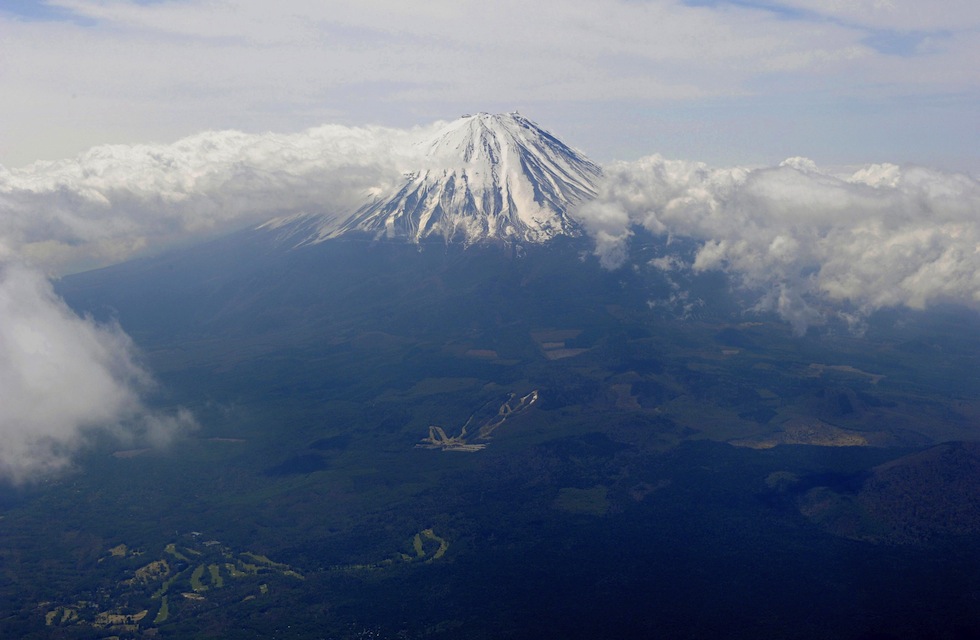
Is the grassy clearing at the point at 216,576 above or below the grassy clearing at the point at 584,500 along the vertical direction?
below

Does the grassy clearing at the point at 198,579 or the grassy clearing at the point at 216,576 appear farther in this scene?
the grassy clearing at the point at 216,576

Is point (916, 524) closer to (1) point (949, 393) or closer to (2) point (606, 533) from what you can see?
(2) point (606, 533)

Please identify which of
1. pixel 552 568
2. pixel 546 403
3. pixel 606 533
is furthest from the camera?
pixel 546 403

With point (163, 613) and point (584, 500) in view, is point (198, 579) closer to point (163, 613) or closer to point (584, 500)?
point (163, 613)

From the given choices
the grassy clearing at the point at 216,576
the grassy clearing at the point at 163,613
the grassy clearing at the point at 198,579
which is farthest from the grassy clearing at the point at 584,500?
the grassy clearing at the point at 163,613

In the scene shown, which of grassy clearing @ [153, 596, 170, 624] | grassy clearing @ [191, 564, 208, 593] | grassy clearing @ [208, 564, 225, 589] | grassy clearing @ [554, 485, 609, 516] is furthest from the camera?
grassy clearing @ [554, 485, 609, 516]

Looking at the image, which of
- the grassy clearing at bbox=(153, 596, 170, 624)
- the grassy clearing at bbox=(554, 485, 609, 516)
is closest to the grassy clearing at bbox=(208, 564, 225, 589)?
the grassy clearing at bbox=(153, 596, 170, 624)

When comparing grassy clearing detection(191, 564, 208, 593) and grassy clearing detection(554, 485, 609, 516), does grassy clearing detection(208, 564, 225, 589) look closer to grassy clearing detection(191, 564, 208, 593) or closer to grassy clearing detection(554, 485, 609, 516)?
grassy clearing detection(191, 564, 208, 593)

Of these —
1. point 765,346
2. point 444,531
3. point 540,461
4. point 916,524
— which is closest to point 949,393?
point 765,346

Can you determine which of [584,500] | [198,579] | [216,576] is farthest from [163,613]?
[584,500]

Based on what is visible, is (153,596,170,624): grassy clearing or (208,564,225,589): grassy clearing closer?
(153,596,170,624): grassy clearing

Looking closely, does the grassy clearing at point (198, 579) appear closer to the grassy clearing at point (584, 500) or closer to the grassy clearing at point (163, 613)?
the grassy clearing at point (163, 613)
